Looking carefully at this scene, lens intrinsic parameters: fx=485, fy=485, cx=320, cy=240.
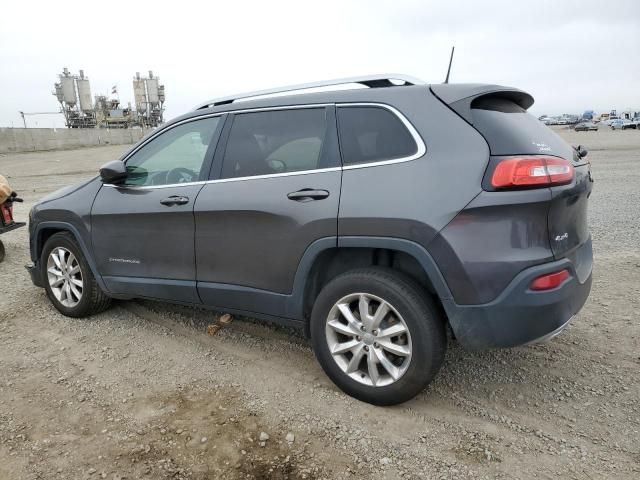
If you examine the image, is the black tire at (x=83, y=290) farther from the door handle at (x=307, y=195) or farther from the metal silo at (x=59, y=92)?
the metal silo at (x=59, y=92)

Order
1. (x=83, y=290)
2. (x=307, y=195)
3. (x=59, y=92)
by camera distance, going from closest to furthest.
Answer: (x=307, y=195)
(x=83, y=290)
(x=59, y=92)

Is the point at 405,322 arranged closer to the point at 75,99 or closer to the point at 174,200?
the point at 174,200

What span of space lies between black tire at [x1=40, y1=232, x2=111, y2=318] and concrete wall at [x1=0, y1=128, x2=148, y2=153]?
3900 cm

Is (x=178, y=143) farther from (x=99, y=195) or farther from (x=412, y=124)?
(x=412, y=124)

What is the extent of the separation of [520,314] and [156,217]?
2532mm

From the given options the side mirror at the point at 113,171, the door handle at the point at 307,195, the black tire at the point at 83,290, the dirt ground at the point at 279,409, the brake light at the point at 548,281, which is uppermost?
the side mirror at the point at 113,171

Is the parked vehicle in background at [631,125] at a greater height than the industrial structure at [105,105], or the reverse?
the industrial structure at [105,105]

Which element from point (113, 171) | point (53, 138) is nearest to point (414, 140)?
point (113, 171)

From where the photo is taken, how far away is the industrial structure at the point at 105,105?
7406 cm

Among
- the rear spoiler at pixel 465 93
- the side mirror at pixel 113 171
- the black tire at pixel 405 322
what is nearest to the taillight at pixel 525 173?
the rear spoiler at pixel 465 93

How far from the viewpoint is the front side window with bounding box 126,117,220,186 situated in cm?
351

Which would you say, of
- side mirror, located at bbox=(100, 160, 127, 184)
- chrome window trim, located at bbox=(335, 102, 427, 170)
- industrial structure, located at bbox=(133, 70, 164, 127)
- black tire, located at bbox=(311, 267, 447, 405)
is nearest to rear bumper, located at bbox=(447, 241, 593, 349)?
black tire, located at bbox=(311, 267, 447, 405)

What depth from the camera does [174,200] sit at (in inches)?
136

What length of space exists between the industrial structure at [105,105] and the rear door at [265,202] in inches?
3158
